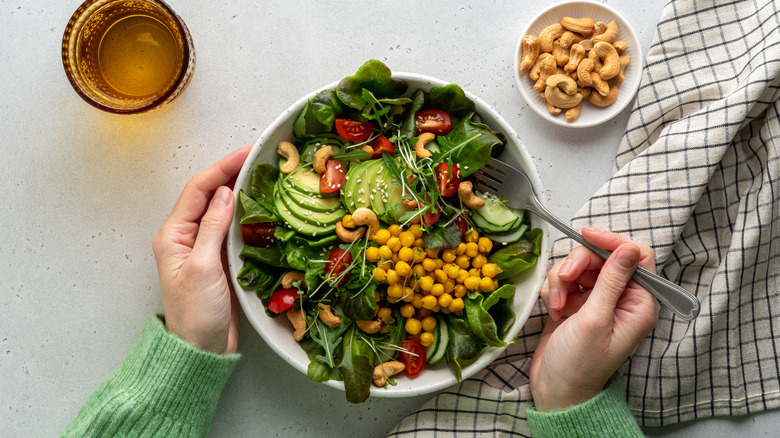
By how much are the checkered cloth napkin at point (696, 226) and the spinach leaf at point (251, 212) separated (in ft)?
2.96

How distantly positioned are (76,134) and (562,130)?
181 cm

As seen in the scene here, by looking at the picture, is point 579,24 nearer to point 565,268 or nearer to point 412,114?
point 412,114

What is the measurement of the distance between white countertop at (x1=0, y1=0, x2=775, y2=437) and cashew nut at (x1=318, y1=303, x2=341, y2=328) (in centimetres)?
41

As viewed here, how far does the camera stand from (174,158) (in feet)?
6.92

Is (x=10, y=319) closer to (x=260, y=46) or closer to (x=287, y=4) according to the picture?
(x=260, y=46)

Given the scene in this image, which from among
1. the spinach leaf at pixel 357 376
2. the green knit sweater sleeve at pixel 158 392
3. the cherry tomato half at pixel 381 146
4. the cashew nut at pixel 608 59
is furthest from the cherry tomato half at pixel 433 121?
the green knit sweater sleeve at pixel 158 392

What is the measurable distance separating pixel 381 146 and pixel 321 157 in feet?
0.67

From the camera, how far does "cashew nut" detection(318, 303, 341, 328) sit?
183 cm

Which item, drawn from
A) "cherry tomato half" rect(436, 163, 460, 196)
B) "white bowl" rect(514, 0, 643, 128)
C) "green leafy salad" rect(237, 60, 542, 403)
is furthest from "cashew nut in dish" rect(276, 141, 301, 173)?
"white bowl" rect(514, 0, 643, 128)

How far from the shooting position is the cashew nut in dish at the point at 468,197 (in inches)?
71.1

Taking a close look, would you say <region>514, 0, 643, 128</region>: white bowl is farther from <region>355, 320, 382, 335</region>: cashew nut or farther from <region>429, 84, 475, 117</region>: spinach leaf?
<region>355, 320, 382, 335</region>: cashew nut

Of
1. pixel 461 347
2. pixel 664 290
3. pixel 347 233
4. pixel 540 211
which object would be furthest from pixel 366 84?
pixel 664 290

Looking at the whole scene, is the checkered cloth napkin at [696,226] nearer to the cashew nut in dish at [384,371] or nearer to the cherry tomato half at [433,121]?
the cashew nut in dish at [384,371]

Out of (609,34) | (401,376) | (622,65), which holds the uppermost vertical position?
(609,34)
